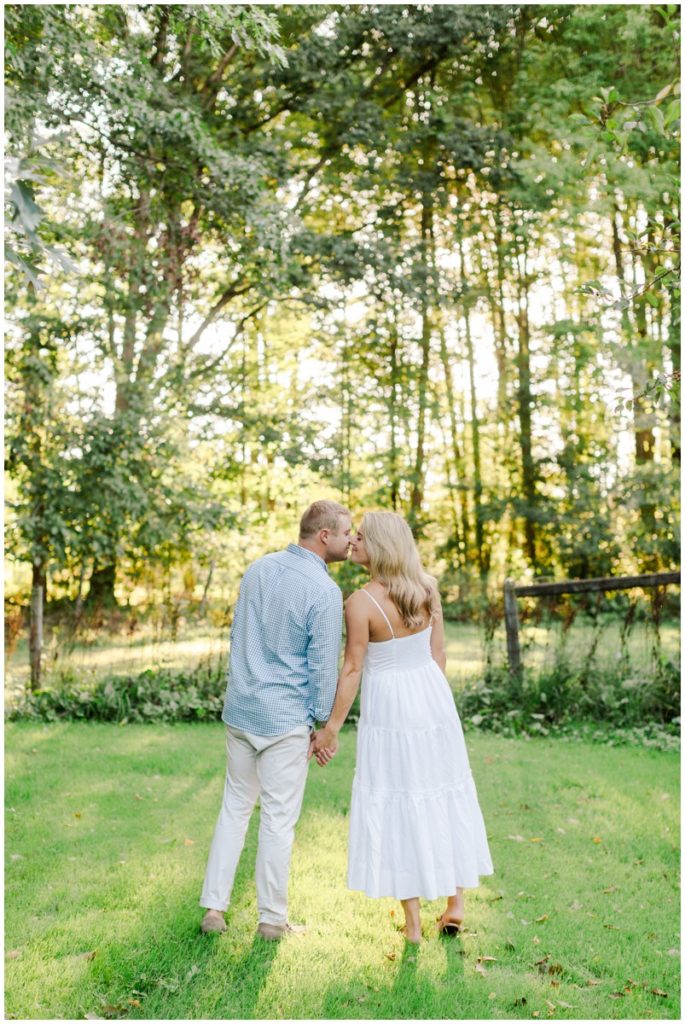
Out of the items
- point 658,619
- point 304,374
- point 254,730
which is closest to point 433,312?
point 304,374

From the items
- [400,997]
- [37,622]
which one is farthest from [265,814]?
[37,622]

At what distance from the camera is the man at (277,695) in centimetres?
389

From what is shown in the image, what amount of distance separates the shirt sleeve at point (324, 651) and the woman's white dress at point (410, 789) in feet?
0.53

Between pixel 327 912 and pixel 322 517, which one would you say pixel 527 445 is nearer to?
pixel 322 517

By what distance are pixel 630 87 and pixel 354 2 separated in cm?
426

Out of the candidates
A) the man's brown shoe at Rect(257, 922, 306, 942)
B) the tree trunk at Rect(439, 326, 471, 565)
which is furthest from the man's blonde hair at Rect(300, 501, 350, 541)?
the tree trunk at Rect(439, 326, 471, 565)

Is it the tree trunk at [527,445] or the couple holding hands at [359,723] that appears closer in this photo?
the couple holding hands at [359,723]

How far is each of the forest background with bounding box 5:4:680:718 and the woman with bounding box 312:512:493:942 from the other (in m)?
1.34

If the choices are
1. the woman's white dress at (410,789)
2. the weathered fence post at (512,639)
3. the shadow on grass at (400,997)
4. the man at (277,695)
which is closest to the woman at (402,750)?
the woman's white dress at (410,789)

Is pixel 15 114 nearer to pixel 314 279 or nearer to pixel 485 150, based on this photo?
pixel 314 279

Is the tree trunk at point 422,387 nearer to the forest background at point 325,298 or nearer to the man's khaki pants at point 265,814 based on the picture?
the forest background at point 325,298

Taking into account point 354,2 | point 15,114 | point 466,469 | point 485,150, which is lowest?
point 466,469

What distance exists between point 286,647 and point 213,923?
1.30 m

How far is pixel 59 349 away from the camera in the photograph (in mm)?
10156
